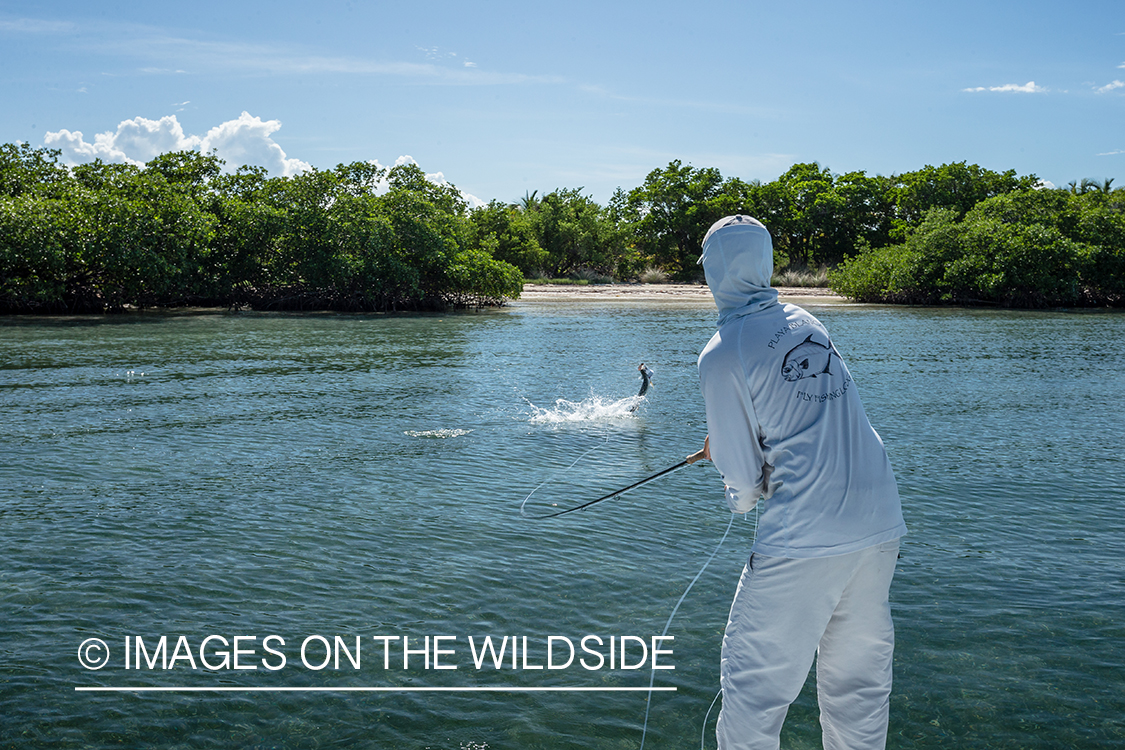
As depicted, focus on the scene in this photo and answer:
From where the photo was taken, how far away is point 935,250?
172 feet

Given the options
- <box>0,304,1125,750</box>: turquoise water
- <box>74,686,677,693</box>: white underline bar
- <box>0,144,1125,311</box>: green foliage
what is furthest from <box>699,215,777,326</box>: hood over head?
<box>0,144,1125,311</box>: green foliage

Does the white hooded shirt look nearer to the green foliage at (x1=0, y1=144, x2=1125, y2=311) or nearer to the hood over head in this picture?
the hood over head

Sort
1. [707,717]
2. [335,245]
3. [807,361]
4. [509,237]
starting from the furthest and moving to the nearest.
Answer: [509,237] → [335,245] → [707,717] → [807,361]

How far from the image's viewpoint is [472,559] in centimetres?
777

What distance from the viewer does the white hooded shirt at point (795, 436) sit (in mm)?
3121

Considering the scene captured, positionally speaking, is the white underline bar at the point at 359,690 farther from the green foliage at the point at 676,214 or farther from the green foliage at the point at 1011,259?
the green foliage at the point at 676,214

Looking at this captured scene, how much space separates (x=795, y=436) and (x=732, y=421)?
23 centimetres

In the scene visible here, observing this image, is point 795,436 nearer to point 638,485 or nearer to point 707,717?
point 707,717

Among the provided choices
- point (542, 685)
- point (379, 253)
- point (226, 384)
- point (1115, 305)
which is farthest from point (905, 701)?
point (1115, 305)

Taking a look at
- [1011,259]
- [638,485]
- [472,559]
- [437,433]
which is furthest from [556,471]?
[1011,259]

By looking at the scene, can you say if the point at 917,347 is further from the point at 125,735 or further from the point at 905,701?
the point at 125,735

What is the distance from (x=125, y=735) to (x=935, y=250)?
178 feet

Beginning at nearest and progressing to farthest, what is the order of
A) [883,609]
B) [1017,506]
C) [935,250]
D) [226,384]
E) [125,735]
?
1. [883,609]
2. [125,735]
3. [1017,506]
4. [226,384]
5. [935,250]

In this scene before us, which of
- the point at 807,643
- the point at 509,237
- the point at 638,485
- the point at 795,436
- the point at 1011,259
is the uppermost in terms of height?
the point at 509,237
